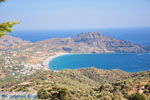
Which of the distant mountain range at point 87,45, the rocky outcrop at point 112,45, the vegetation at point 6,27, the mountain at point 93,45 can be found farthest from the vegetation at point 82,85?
the rocky outcrop at point 112,45

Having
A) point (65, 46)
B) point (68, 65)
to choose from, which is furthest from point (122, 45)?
point (68, 65)

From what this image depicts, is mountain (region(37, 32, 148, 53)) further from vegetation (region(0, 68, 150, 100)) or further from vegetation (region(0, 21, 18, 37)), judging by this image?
vegetation (region(0, 21, 18, 37))

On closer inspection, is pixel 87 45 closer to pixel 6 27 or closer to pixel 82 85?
pixel 82 85

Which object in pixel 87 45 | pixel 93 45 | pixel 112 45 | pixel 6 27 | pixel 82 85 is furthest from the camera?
pixel 87 45

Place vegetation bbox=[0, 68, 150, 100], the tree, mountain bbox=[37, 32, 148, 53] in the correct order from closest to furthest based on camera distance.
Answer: the tree < vegetation bbox=[0, 68, 150, 100] < mountain bbox=[37, 32, 148, 53]

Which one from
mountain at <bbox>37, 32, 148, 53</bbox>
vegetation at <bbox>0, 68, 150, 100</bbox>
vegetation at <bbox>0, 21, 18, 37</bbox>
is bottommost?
mountain at <bbox>37, 32, 148, 53</bbox>

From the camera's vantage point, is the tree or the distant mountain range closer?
the tree

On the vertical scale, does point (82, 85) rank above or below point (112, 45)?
above

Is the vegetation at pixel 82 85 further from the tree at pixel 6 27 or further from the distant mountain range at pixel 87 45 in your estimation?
the distant mountain range at pixel 87 45

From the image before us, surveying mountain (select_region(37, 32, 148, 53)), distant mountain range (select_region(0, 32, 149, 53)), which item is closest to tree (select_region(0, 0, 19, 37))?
distant mountain range (select_region(0, 32, 149, 53))

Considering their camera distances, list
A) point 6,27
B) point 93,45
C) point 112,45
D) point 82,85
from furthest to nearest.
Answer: point 93,45, point 112,45, point 82,85, point 6,27

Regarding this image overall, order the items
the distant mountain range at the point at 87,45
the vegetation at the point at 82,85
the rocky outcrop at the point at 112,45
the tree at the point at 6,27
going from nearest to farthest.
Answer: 1. the tree at the point at 6,27
2. the vegetation at the point at 82,85
3. the distant mountain range at the point at 87,45
4. the rocky outcrop at the point at 112,45

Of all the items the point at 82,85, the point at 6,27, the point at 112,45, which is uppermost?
the point at 6,27

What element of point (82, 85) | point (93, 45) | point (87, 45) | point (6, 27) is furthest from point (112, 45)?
point (6, 27)
